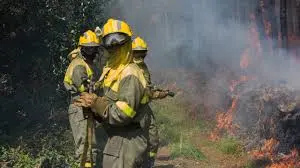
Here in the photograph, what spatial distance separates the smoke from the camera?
12133mm

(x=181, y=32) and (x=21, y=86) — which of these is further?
(x=181, y=32)

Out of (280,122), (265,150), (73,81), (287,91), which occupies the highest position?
(73,81)

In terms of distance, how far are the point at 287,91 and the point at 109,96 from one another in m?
5.87

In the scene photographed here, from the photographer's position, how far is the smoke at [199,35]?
1213 centimetres

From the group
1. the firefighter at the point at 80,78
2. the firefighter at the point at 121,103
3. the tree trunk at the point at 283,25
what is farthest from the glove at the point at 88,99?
the tree trunk at the point at 283,25

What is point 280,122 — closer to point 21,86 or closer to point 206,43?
point 21,86

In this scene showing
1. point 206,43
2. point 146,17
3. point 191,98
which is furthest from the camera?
point 146,17

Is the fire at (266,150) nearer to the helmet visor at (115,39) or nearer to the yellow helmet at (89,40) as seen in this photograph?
the yellow helmet at (89,40)

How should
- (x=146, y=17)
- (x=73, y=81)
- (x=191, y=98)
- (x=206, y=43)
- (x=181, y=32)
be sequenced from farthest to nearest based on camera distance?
(x=146, y=17)
(x=181, y=32)
(x=206, y=43)
(x=191, y=98)
(x=73, y=81)

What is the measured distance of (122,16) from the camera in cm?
2175

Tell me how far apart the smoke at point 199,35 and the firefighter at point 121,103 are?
19.9ft

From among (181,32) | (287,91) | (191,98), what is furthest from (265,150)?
(181,32)

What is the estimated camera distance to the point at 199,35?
758 inches

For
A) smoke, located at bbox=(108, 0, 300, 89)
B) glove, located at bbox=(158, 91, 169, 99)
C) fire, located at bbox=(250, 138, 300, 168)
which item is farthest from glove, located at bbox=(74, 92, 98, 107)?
smoke, located at bbox=(108, 0, 300, 89)
